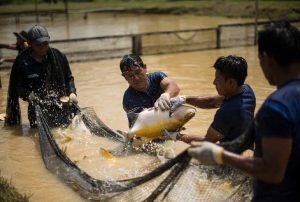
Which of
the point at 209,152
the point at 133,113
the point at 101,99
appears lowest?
the point at 101,99

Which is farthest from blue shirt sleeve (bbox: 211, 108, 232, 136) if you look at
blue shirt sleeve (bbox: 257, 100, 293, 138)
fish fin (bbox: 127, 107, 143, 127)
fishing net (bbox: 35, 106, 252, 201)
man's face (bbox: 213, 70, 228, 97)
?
fish fin (bbox: 127, 107, 143, 127)

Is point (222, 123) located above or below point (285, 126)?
below

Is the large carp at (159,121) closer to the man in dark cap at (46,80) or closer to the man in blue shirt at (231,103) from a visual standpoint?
the man in blue shirt at (231,103)

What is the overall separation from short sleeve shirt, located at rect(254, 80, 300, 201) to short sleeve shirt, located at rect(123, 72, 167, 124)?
104 inches

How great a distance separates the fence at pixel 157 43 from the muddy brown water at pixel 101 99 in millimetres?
725

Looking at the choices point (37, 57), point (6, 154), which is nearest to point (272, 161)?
point (6, 154)

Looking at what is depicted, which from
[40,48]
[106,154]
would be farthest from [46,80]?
[106,154]

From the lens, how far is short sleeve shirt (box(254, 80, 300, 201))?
210cm

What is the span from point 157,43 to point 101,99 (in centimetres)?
827

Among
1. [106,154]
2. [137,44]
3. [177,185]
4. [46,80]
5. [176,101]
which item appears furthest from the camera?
[137,44]

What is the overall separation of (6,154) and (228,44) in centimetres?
1176

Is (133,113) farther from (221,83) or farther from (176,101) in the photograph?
(221,83)

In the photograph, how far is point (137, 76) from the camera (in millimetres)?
4762

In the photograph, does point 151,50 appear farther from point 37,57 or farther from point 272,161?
point 272,161
